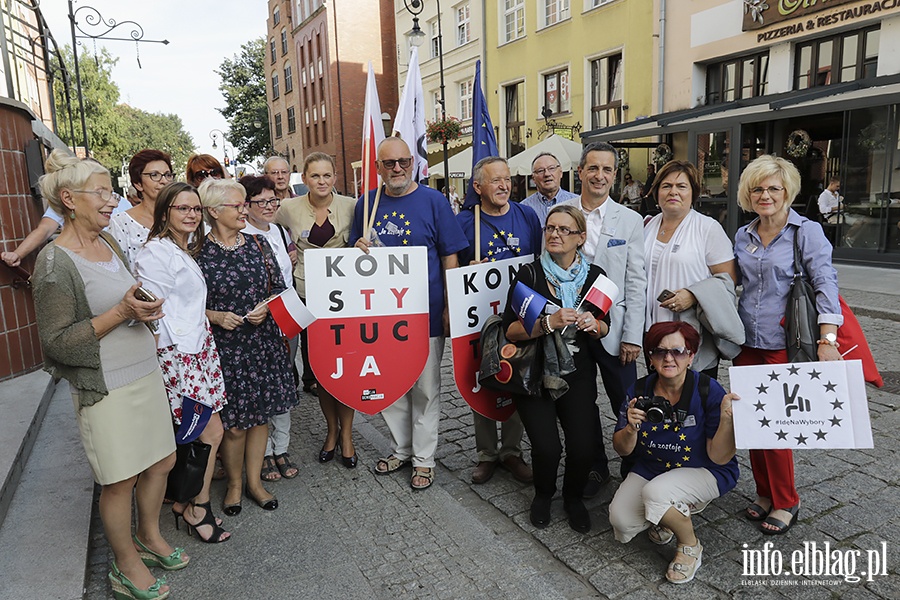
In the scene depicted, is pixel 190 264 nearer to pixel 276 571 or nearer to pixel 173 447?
pixel 173 447

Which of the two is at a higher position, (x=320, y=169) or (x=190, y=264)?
(x=320, y=169)

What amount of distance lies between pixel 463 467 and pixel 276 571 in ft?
5.04

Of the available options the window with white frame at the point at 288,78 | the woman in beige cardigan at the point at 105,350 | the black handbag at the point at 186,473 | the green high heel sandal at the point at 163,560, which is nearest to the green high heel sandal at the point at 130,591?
the woman in beige cardigan at the point at 105,350

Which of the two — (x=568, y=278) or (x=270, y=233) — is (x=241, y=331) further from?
(x=568, y=278)

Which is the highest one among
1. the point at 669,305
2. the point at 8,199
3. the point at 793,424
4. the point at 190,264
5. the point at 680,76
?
the point at 680,76

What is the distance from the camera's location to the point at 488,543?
3.24m

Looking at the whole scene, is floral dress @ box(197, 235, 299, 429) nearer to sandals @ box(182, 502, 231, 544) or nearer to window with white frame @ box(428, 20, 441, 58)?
sandals @ box(182, 502, 231, 544)

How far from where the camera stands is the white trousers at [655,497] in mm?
2887

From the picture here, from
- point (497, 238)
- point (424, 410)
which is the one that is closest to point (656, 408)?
point (497, 238)

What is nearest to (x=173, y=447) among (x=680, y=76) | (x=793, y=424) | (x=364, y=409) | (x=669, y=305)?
(x=364, y=409)

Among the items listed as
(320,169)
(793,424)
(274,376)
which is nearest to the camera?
(793,424)

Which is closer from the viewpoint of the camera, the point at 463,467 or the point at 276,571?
the point at 276,571

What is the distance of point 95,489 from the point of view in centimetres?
382

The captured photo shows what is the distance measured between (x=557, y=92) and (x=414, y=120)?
17106 mm
